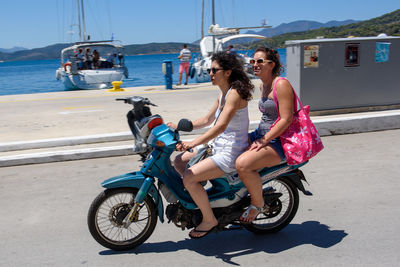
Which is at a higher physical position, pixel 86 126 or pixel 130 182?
pixel 130 182

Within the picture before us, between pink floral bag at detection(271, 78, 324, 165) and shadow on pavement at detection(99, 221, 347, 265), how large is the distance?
2.51ft

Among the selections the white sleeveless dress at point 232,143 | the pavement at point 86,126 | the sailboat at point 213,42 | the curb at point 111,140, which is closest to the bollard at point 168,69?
the pavement at point 86,126

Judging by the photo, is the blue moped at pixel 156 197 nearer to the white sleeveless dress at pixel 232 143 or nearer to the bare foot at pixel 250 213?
the bare foot at pixel 250 213

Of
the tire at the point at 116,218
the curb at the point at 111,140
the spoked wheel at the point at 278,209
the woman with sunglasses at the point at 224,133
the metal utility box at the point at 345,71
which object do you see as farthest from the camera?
the metal utility box at the point at 345,71

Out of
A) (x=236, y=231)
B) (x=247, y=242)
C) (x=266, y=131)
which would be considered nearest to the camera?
(x=266, y=131)

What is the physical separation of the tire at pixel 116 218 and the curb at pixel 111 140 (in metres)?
3.10

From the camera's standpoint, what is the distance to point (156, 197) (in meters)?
3.59

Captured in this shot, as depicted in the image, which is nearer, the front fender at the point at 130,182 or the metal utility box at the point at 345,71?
the front fender at the point at 130,182

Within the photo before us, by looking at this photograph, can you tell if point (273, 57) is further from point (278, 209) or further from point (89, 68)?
point (89, 68)

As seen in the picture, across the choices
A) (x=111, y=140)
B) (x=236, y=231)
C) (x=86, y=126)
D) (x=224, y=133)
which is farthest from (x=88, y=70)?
(x=224, y=133)

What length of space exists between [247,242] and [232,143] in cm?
93

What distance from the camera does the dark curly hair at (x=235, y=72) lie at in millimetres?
3426

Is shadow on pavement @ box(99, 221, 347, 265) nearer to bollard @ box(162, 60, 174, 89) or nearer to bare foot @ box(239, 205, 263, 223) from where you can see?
bare foot @ box(239, 205, 263, 223)

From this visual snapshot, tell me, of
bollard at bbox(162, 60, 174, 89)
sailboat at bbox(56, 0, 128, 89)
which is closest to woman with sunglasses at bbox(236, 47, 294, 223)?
bollard at bbox(162, 60, 174, 89)
